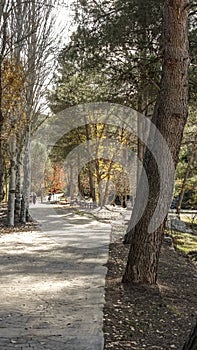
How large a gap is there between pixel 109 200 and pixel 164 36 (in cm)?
3177

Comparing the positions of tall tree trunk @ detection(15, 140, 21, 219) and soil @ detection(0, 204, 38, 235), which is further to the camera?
tall tree trunk @ detection(15, 140, 21, 219)

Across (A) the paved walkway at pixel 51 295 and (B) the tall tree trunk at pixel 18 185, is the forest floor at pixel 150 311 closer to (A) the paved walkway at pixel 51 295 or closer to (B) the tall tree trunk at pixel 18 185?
(A) the paved walkway at pixel 51 295

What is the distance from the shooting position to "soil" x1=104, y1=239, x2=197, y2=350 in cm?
450

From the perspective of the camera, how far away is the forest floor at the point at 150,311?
14.8 ft

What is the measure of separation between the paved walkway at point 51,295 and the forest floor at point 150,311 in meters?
0.15

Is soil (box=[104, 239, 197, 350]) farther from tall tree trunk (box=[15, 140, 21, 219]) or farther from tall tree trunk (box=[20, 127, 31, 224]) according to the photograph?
tall tree trunk (box=[20, 127, 31, 224])

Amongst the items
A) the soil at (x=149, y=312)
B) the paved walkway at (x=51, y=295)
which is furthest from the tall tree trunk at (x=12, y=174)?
the soil at (x=149, y=312)

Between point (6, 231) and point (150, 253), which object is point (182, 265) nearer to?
point (150, 253)

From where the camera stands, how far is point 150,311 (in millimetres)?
5543

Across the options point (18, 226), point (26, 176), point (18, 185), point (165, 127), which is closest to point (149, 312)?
point (165, 127)

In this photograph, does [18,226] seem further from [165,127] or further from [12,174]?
[165,127]

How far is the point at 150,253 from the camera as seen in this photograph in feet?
21.6

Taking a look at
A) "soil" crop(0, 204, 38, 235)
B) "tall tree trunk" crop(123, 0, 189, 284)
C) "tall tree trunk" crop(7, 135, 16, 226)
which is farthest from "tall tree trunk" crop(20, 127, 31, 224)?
"tall tree trunk" crop(123, 0, 189, 284)

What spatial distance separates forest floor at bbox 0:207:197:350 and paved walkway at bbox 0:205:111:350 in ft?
0.48
